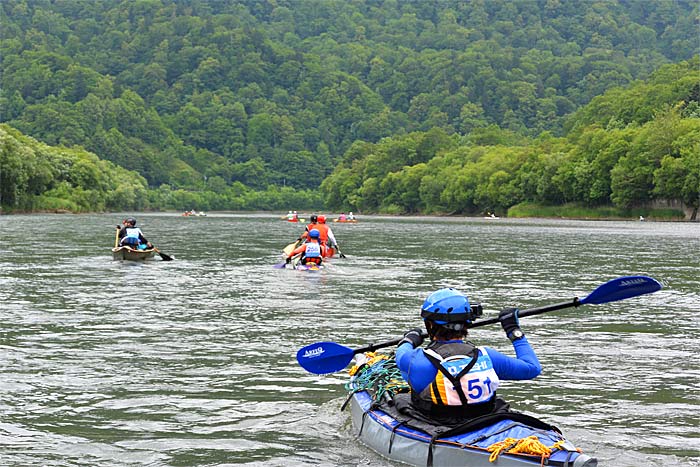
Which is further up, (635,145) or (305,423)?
(635,145)

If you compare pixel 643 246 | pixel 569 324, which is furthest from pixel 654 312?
pixel 643 246

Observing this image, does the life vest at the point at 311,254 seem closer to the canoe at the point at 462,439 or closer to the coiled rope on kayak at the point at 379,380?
the coiled rope on kayak at the point at 379,380

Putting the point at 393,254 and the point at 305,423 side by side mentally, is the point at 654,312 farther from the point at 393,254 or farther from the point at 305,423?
the point at 393,254

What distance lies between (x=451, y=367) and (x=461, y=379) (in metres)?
0.14

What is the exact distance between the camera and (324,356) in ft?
34.8

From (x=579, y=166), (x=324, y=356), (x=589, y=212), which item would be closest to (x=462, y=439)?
(x=324, y=356)

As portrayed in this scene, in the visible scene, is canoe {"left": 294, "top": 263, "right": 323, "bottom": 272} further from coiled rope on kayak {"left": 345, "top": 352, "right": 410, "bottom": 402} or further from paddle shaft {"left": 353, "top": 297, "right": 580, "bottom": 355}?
paddle shaft {"left": 353, "top": 297, "right": 580, "bottom": 355}

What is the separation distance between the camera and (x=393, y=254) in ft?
128

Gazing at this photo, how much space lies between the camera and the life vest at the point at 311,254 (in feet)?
97.7

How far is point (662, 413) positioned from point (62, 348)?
29.5ft

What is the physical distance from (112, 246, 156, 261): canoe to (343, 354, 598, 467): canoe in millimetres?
24565

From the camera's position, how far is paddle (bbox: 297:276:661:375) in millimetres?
9914

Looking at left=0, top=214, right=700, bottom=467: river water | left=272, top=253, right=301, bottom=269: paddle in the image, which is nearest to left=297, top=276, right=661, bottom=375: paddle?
left=0, top=214, right=700, bottom=467: river water

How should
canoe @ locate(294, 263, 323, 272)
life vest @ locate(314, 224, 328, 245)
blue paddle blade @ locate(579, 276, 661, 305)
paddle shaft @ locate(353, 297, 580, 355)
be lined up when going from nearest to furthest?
1. paddle shaft @ locate(353, 297, 580, 355)
2. blue paddle blade @ locate(579, 276, 661, 305)
3. canoe @ locate(294, 263, 323, 272)
4. life vest @ locate(314, 224, 328, 245)
